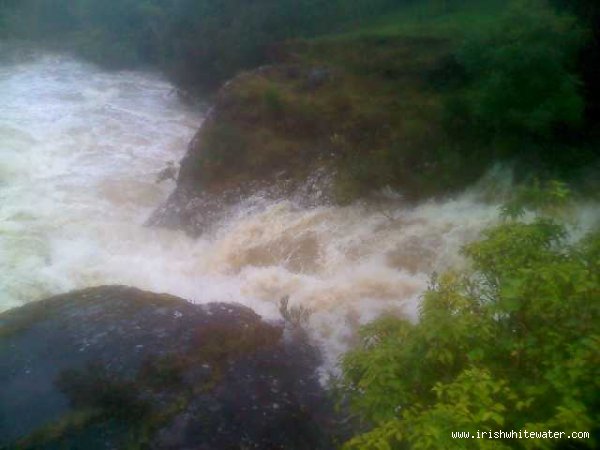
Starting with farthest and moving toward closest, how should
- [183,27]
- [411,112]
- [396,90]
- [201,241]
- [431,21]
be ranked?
[183,27], [431,21], [396,90], [411,112], [201,241]

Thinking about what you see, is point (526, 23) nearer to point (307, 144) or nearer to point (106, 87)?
point (307, 144)

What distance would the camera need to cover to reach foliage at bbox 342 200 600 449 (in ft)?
11.5

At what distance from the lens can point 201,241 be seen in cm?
1384

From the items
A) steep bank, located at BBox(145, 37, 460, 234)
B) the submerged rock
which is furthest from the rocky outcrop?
the submerged rock

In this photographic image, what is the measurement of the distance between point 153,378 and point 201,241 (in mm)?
6459

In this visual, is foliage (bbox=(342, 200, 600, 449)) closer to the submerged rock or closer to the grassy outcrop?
the submerged rock

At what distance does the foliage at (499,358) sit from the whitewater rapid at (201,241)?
4379 millimetres

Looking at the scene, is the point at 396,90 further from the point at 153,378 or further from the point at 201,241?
the point at 153,378

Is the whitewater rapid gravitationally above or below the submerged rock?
below

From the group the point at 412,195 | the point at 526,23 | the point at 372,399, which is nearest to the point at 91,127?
the point at 412,195

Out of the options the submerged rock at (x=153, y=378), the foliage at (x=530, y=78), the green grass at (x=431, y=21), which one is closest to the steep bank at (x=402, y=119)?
the foliage at (x=530, y=78)

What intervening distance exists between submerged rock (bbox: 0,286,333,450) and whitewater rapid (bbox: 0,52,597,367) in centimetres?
126

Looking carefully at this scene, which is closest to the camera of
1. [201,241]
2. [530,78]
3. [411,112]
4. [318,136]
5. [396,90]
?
[530,78]

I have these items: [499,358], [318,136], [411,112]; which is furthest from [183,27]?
[499,358]
